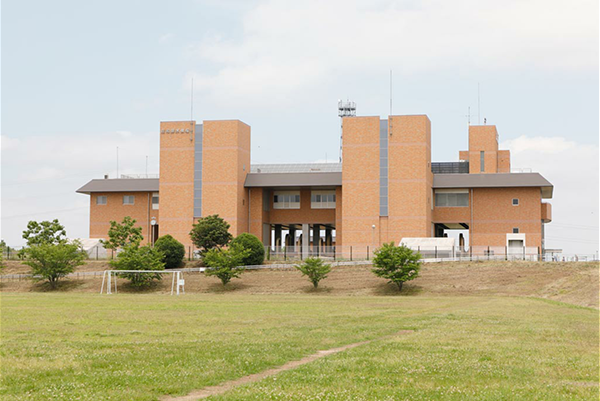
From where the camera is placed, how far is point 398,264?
55500 millimetres

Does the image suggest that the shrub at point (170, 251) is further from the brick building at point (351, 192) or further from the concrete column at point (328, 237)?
the concrete column at point (328, 237)

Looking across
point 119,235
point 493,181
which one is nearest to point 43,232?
point 119,235

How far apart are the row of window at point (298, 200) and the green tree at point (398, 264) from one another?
2749 cm

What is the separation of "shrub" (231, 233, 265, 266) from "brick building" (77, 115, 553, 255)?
10.1 metres

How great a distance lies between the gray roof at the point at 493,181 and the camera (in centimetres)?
7725

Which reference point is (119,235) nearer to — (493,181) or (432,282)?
(432,282)

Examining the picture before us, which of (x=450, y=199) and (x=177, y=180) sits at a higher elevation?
(x=177, y=180)

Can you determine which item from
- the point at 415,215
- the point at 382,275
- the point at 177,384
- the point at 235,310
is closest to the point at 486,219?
the point at 415,215

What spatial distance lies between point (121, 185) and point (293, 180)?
72.6 ft

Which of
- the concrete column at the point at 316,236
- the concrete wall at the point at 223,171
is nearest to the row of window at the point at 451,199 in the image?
the concrete column at the point at 316,236

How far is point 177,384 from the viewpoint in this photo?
12695 mm

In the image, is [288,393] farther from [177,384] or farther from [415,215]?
[415,215]

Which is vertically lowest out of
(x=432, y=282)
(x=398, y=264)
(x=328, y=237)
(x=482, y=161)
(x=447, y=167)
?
(x=432, y=282)

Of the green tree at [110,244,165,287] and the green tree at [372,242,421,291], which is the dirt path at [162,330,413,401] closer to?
the green tree at [372,242,421,291]
